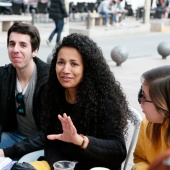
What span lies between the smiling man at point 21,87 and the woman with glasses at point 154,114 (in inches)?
38.0

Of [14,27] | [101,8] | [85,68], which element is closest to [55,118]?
[85,68]

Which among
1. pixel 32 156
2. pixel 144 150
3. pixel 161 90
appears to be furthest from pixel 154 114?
pixel 32 156

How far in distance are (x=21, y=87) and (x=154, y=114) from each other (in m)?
1.45

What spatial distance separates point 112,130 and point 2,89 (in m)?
1.15

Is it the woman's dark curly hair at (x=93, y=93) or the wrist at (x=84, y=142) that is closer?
the wrist at (x=84, y=142)

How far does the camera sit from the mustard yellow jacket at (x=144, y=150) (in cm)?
254

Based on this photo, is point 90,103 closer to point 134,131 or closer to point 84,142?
point 84,142

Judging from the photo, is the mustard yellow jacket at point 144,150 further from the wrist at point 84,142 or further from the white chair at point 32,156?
the white chair at point 32,156

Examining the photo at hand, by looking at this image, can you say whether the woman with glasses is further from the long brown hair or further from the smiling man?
the smiling man

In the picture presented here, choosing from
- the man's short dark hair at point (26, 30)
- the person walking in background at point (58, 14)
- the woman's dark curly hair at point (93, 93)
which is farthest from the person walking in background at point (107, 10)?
the woman's dark curly hair at point (93, 93)

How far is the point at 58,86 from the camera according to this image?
2881 millimetres

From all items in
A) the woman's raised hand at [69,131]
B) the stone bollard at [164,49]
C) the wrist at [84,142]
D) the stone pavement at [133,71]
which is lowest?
the stone pavement at [133,71]

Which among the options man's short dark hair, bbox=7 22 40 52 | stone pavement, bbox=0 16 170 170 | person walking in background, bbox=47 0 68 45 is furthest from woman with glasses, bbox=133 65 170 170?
person walking in background, bbox=47 0 68 45

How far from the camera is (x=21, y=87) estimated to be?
3.46 metres
